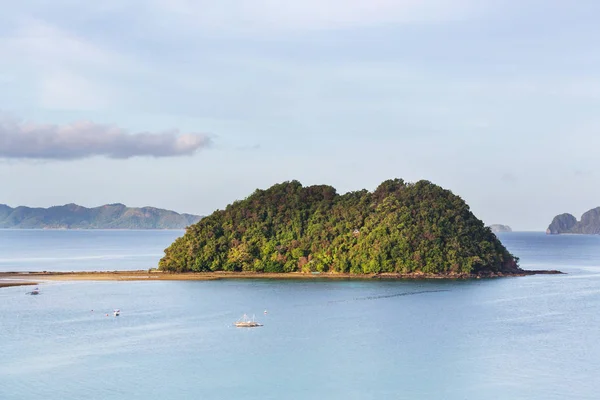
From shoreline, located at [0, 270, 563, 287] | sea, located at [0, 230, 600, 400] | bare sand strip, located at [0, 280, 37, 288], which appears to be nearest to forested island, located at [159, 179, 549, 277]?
shoreline, located at [0, 270, 563, 287]

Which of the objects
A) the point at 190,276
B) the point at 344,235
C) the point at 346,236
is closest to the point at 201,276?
the point at 190,276

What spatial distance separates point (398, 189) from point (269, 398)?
7644 cm

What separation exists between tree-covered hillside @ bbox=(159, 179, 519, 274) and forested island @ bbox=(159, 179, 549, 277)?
0.43ft

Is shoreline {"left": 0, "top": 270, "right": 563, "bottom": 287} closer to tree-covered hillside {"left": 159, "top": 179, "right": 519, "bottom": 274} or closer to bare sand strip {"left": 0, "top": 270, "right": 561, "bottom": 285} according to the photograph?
bare sand strip {"left": 0, "top": 270, "right": 561, "bottom": 285}

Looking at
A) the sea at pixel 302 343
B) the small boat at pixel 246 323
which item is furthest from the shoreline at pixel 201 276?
the small boat at pixel 246 323

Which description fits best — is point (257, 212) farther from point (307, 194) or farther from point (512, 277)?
point (512, 277)

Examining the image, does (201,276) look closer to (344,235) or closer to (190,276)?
(190,276)

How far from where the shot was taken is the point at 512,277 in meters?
102

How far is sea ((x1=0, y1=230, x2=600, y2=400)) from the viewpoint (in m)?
42.4

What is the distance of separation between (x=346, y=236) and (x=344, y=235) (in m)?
0.31

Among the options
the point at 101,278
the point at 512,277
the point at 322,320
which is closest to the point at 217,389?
the point at 322,320

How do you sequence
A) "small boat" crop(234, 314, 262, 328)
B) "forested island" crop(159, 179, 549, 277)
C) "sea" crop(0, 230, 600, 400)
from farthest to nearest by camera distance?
"forested island" crop(159, 179, 549, 277)
"small boat" crop(234, 314, 262, 328)
"sea" crop(0, 230, 600, 400)

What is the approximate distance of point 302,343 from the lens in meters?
54.0

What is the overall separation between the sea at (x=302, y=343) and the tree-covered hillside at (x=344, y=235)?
14304mm
